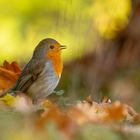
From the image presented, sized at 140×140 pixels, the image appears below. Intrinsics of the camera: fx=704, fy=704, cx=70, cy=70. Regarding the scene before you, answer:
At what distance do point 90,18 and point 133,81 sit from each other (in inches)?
79.4

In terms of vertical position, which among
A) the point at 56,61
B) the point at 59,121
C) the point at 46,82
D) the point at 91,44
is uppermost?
the point at 59,121

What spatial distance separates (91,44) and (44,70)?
3.31 meters

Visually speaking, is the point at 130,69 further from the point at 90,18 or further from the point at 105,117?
the point at 105,117

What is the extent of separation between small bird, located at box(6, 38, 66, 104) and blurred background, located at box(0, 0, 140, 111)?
254 cm

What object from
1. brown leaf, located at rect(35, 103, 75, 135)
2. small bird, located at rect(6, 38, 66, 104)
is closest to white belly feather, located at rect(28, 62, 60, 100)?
small bird, located at rect(6, 38, 66, 104)

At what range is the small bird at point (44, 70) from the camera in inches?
203

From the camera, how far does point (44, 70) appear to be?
5.55 meters

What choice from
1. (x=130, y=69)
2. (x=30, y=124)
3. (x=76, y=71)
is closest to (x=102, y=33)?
(x=76, y=71)

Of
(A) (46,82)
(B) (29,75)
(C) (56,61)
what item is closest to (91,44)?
(C) (56,61)

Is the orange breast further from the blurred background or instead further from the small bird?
the blurred background

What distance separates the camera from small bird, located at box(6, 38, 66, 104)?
5.15 m

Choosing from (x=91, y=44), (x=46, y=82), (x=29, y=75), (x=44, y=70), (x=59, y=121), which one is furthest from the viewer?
(x=91, y=44)

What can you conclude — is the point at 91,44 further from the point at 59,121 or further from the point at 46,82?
the point at 59,121

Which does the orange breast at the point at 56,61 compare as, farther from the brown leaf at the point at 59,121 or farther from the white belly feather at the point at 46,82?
the brown leaf at the point at 59,121
